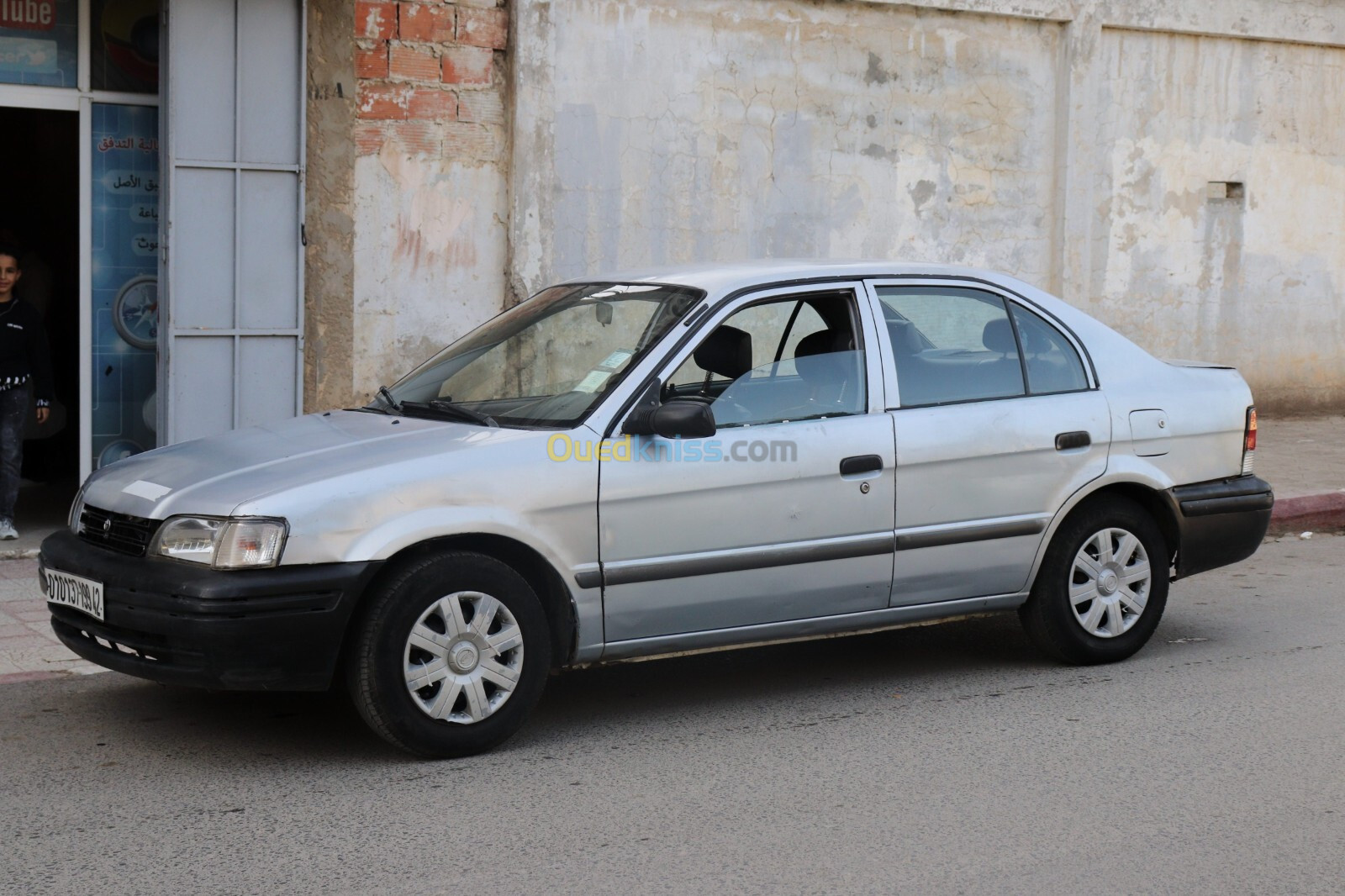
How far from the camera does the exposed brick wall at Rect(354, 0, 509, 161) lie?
33.6 ft

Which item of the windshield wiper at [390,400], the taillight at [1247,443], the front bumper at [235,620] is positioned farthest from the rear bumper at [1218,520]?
the front bumper at [235,620]

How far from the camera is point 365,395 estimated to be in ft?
34.4

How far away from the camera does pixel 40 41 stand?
9.23 m

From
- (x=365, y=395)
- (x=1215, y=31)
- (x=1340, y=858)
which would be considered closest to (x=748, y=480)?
(x=1340, y=858)

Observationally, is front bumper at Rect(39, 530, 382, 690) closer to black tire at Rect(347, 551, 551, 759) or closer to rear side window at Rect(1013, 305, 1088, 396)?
black tire at Rect(347, 551, 551, 759)

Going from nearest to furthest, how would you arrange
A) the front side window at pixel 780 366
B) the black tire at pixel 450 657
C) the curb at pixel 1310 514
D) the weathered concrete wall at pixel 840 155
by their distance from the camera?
1. the black tire at pixel 450 657
2. the front side window at pixel 780 366
3. the curb at pixel 1310 514
4. the weathered concrete wall at pixel 840 155

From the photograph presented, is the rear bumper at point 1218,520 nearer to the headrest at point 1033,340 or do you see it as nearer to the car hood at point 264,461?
the headrest at point 1033,340

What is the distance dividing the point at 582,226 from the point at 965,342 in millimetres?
5478

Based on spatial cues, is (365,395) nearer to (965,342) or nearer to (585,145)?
(585,145)

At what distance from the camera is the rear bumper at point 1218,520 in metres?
6.35

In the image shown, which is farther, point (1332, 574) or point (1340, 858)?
point (1332, 574)

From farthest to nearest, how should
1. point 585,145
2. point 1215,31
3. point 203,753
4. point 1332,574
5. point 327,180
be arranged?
point 1215,31 < point 585,145 < point 327,180 < point 1332,574 < point 203,753

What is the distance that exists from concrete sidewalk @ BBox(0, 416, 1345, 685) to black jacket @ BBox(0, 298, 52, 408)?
3.01 ft

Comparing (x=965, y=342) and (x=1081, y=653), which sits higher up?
(x=965, y=342)
